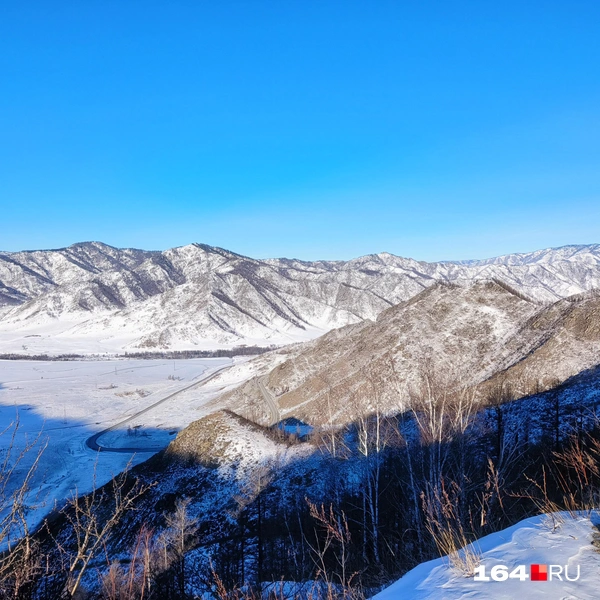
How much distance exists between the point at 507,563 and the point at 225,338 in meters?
166

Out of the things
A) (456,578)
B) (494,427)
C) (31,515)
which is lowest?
(31,515)

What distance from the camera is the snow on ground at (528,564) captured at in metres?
4.04

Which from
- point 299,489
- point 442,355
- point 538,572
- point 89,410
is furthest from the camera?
point 89,410

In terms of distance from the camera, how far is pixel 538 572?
14.3ft

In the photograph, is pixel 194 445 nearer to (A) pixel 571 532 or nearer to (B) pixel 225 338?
(A) pixel 571 532

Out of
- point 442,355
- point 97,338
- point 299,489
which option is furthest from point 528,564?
point 97,338

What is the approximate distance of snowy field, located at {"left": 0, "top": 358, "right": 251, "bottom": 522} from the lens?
3769 centimetres

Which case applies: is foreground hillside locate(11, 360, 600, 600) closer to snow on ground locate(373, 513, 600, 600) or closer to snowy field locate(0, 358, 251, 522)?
snowy field locate(0, 358, 251, 522)

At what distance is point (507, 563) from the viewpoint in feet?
15.2

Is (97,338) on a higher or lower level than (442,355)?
higher

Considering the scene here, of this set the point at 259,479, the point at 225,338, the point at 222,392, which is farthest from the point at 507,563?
the point at 225,338
